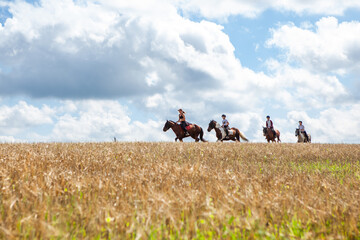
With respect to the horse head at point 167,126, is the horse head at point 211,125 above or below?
above

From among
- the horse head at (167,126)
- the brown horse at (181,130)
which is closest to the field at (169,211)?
the brown horse at (181,130)

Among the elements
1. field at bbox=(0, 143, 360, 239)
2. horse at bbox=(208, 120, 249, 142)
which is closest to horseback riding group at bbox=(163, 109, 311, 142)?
horse at bbox=(208, 120, 249, 142)

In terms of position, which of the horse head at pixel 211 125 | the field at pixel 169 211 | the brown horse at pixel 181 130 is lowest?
the field at pixel 169 211

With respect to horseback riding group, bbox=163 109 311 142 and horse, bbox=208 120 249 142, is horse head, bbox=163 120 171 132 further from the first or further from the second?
horse, bbox=208 120 249 142

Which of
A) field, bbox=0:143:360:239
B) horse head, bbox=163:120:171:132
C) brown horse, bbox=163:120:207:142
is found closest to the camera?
field, bbox=0:143:360:239

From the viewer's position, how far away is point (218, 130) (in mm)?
32125

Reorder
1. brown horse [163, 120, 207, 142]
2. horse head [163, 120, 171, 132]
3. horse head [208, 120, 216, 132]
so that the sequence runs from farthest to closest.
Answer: horse head [208, 120, 216, 132]
horse head [163, 120, 171, 132]
brown horse [163, 120, 207, 142]

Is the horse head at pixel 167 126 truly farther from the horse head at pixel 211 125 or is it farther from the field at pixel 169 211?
the field at pixel 169 211

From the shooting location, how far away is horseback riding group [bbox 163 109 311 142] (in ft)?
94.4

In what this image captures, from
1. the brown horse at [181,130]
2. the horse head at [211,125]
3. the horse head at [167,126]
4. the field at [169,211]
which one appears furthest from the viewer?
the horse head at [211,125]

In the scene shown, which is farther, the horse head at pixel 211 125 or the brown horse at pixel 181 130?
the horse head at pixel 211 125

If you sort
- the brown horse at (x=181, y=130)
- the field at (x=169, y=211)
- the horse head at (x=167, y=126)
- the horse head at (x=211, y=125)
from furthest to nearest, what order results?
1. the horse head at (x=211, y=125)
2. the horse head at (x=167, y=126)
3. the brown horse at (x=181, y=130)
4. the field at (x=169, y=211)

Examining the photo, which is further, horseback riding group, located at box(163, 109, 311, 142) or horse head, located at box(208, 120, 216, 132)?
horse head, located at box(208, 120, 216, 132)

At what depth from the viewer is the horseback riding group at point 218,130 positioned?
2877cm
